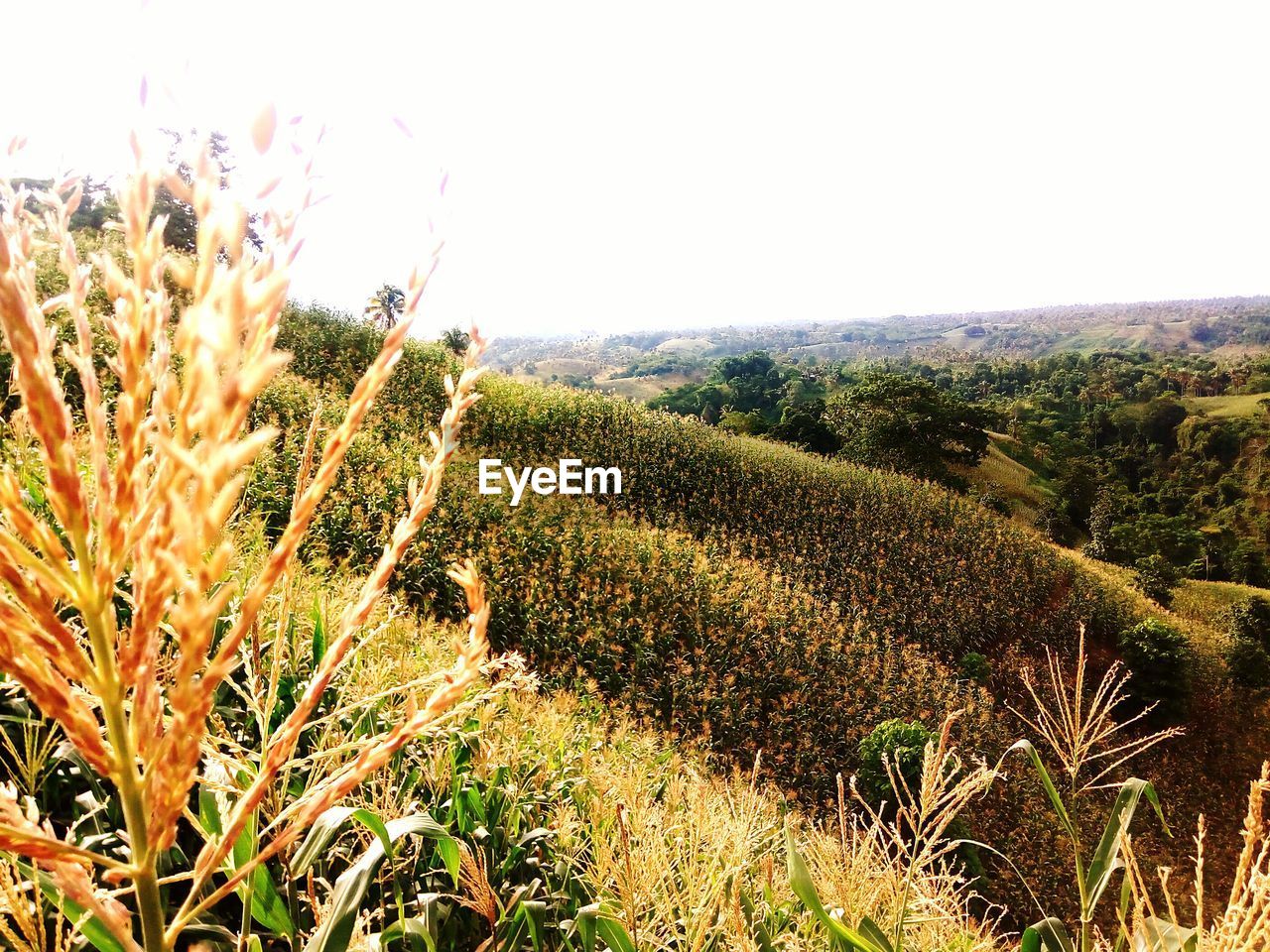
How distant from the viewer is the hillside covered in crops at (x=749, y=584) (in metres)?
7.12

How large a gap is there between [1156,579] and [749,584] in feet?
51.6

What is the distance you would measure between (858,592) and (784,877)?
384 inches

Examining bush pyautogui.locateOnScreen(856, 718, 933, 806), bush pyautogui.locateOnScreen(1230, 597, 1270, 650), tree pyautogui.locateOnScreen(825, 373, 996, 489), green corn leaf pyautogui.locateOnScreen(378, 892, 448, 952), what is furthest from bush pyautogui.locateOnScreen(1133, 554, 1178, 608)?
green corn leaf pyautogui.locateOnScreen(378, 892, 448, 952)

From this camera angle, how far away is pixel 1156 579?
18.4 metres

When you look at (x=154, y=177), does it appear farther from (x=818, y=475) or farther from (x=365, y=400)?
(x=818, y=475)

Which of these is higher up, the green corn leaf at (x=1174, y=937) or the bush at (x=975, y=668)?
the green corn leaf at (x=1174, y=937)

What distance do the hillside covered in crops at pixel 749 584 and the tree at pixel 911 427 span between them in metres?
8.06

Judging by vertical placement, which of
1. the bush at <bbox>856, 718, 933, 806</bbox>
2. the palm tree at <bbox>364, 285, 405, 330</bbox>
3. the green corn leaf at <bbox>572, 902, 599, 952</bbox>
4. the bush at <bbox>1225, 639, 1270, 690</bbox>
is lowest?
the bush at <bbox>1225, 639, 1270, 690</bbox>

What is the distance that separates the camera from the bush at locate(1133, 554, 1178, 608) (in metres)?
18.1

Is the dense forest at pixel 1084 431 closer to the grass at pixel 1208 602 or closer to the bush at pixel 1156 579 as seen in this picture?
the bush at pixel 1156 579

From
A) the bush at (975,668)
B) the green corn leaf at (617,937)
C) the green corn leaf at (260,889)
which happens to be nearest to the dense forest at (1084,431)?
the bush at (975,668)

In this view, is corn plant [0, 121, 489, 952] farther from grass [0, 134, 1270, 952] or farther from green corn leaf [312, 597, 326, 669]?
green corn leaf [312, 597, 326, 669]

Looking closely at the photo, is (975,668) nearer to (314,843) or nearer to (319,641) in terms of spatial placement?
(319,641)

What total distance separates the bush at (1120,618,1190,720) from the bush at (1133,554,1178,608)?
227 inches
